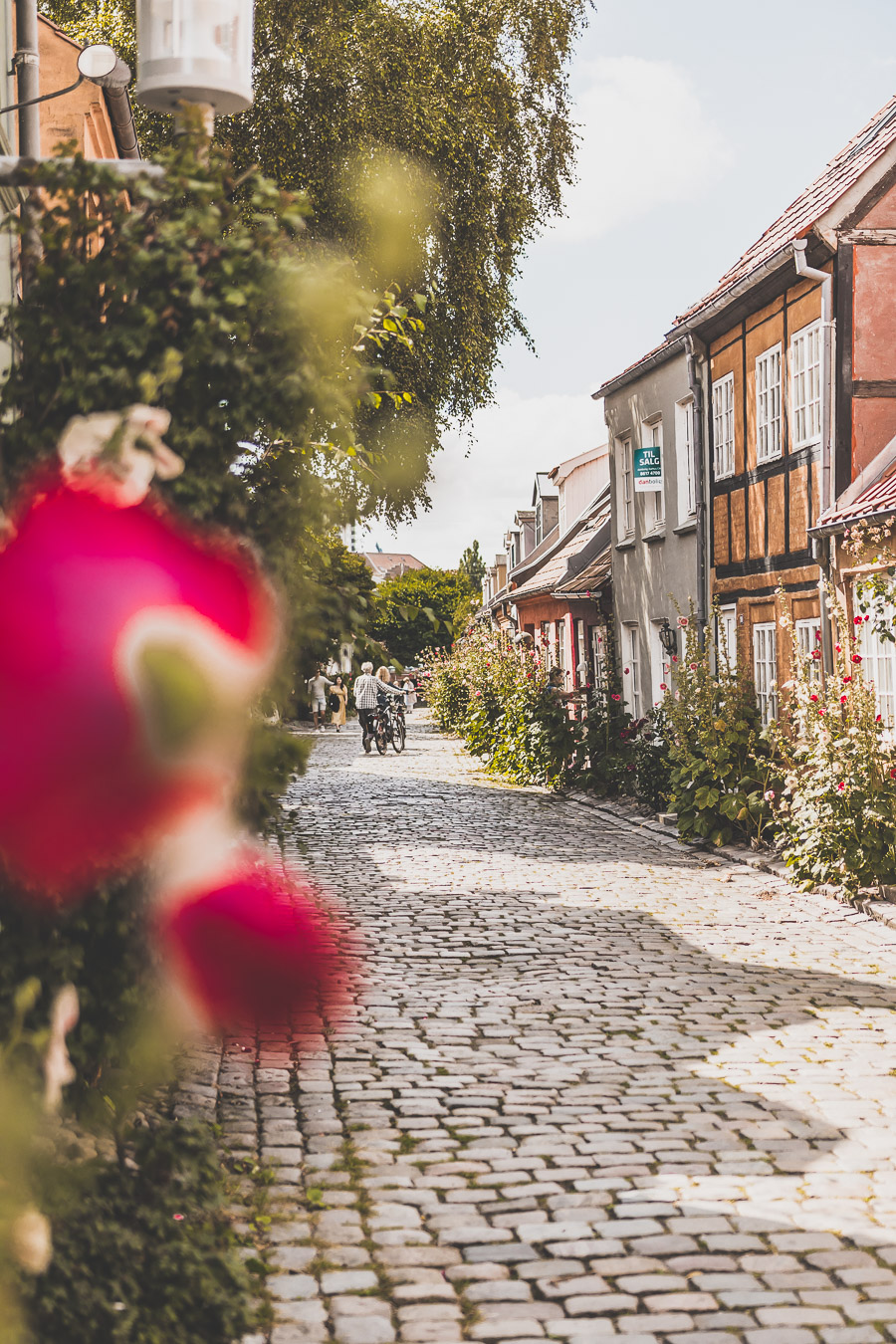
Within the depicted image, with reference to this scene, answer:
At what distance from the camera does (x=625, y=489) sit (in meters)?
21.8

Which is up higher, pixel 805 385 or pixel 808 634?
pixel 805 385

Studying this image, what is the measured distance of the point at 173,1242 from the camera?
332cm

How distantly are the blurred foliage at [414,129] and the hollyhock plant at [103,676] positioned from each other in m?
13.2

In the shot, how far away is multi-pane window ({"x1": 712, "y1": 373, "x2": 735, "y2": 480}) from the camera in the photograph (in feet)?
53.4

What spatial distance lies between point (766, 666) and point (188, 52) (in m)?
12.5

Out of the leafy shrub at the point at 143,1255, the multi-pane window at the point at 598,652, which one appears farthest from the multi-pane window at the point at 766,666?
the leafy shrub at the point at 143,1255

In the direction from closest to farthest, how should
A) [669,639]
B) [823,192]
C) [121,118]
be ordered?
[121,118], [823,192], [669,639]

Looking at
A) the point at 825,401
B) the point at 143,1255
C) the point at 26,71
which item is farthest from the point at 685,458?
the point at 143,1255

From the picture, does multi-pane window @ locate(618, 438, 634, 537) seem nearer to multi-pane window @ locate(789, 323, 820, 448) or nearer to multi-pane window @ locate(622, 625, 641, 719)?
multi-pane window @ locate(622, 625, 641, 719)

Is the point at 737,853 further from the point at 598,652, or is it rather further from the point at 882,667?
the point at 598,652

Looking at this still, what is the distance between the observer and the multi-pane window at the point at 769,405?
48.6 ft

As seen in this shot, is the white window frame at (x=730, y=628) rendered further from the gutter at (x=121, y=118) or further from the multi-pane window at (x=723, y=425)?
the gutter at (x=121, y=118)

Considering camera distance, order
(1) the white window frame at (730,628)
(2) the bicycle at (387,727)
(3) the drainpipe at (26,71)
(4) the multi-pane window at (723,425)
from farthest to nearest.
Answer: (2) the bicycle at (387,727), (1) the white window frame at (730,628), (4) the multi-pane window at (723,425), (3) the drainpipe at (26,71)

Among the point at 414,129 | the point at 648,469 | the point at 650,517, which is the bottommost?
the point at 650,517
